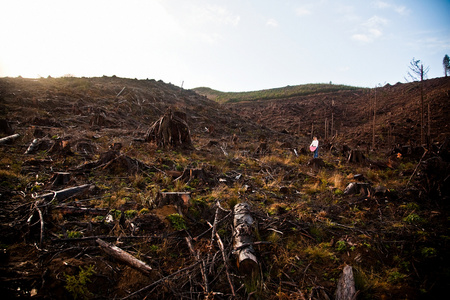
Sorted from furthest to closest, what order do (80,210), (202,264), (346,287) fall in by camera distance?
1. (80,210)
2. (202,264)
3. (346,287)

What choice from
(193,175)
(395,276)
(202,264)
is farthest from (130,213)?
(395,276)

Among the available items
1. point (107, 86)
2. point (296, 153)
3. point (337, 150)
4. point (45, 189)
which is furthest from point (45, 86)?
point (337, 150)

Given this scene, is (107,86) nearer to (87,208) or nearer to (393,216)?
(87,208)

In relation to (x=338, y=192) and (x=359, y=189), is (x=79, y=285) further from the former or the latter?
(x=359, y=189)

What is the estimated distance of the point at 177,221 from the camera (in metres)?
3.64

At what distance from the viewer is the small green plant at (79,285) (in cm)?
217

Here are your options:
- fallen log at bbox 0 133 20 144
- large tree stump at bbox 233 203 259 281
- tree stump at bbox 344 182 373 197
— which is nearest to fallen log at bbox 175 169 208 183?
large tree stump at bbox 233 203 259 281

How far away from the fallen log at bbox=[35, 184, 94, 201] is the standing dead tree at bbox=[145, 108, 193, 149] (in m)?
4.74

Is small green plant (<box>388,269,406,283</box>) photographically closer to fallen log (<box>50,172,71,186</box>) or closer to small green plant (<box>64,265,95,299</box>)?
small green plant (<box>64,265,95,299</box>)

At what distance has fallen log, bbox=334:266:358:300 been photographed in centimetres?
230

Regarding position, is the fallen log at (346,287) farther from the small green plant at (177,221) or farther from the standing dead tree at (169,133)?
the standing dead tree at (169,133)

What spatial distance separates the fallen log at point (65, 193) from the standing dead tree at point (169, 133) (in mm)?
4736

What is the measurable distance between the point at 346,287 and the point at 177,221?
2.57 metres

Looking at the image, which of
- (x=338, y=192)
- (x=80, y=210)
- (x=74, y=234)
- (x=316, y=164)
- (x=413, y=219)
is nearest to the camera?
(x=74, y=234)
